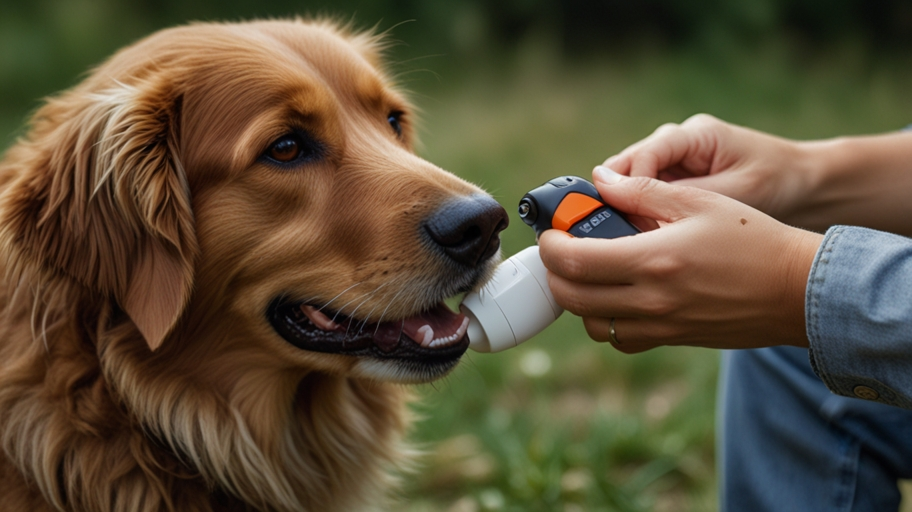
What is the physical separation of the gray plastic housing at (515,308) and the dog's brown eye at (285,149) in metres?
0.75

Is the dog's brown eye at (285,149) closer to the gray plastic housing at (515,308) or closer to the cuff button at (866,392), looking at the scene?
the gray plastic housing at (515,308)

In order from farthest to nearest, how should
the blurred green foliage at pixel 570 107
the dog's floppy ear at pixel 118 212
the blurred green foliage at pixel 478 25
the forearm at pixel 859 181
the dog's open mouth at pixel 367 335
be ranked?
the blurred green foliage at pixel 478 25 → the blurred green foliage at pixel 570 107 → the forearm at pixel 859 181 → the dog's open mouth at pixel 367 335 → the dog's floppy ear at pixel 118 212

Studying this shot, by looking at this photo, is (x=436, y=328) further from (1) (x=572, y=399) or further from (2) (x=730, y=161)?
(1) (x=572, y=399)

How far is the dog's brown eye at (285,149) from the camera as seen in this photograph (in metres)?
2.52

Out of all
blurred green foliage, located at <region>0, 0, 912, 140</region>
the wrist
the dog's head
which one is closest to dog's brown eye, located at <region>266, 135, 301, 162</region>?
the dog's head

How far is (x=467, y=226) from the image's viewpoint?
2.39 m

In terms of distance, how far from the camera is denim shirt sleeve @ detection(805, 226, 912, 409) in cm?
187

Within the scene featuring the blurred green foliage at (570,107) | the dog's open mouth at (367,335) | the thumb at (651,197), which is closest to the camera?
the thumb at (651,197)

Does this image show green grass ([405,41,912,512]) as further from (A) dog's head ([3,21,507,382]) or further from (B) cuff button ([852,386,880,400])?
(B) cuff button ([852,386,880,400])

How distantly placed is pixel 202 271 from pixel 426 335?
2.35ft

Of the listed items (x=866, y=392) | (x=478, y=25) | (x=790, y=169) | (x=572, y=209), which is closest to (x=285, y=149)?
(x=572, y=209)

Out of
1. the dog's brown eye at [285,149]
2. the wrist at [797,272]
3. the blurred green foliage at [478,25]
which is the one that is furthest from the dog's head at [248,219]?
the blurred green foliage at [478,25]

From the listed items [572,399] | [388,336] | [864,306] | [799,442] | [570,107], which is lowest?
[570,107]

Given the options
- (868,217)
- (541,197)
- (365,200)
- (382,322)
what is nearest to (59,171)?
(365,200)
